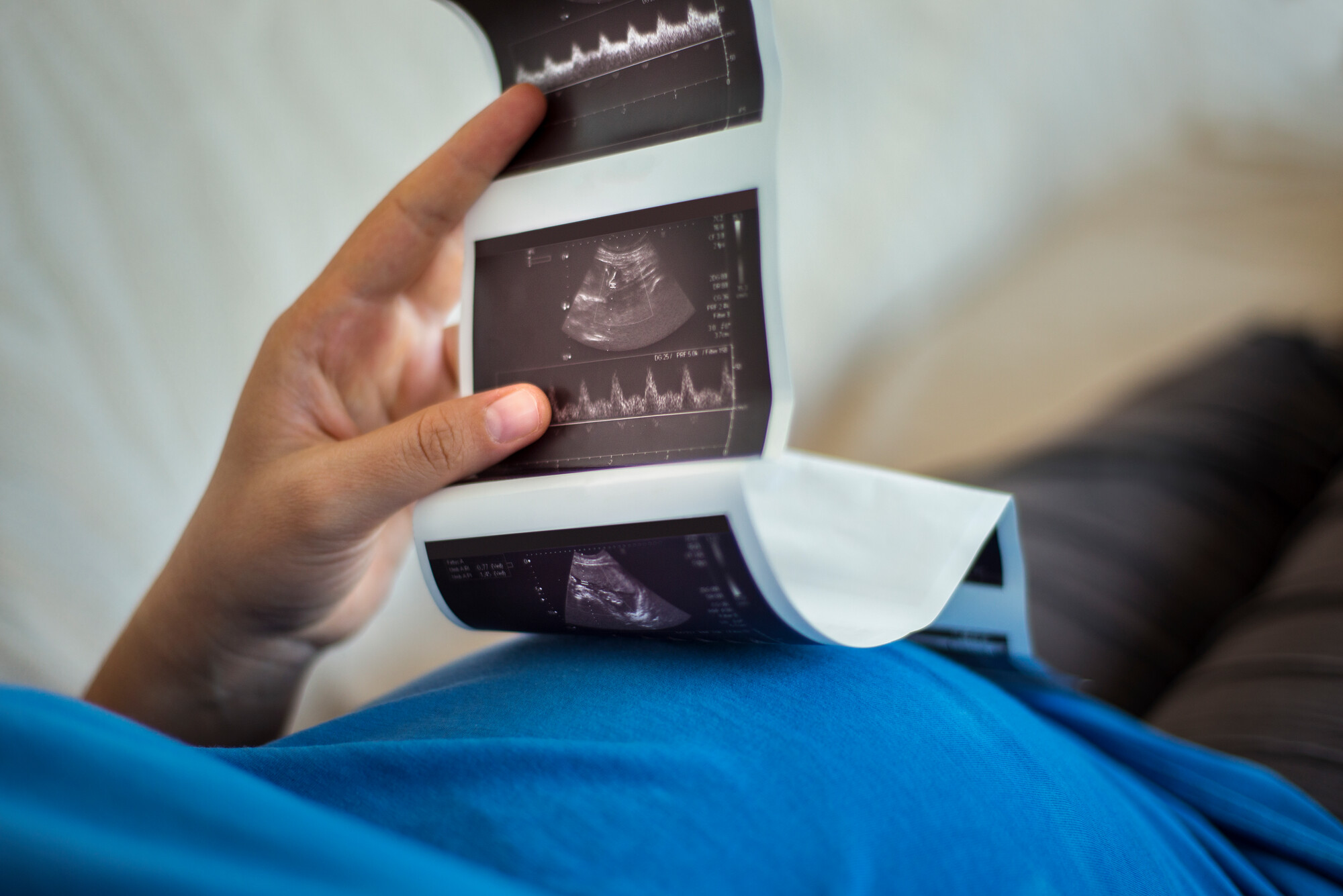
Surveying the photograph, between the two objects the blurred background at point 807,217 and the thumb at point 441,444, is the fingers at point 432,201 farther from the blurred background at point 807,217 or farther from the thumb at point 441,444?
the blurred background at point 807,217

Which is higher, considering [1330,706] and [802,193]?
[802,193]

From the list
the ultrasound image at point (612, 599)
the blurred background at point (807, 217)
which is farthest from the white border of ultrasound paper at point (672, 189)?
the blurred background at point (807, 217)

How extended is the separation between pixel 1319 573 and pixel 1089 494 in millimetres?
224

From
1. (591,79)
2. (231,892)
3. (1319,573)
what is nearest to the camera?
(231,892)

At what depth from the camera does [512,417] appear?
0.49 meters

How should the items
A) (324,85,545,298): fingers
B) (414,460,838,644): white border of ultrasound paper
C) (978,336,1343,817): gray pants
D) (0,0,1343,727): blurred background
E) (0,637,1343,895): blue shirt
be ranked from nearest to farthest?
(0,637,1343,895): blue shirt
(414,460,838,644): white border of ultrasound paper
(324,85,545,298): fingers
(978,336,1343,817): gray pants
(0,0,1343,727): blurred background

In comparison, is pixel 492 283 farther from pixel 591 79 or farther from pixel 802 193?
pixel 802 193

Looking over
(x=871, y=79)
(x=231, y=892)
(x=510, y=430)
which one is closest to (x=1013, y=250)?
(x=871, y=79)

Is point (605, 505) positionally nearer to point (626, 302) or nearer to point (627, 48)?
point (626, 302)

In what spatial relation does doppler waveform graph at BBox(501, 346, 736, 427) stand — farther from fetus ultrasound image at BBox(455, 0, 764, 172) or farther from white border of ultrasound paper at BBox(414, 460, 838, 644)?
fetus ultrasound image at BBox(455, 0, 764, 172)

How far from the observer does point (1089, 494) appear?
918mm

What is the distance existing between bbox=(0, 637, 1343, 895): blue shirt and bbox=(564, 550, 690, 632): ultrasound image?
3 centimetres

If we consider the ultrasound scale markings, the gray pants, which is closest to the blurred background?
the gray pants

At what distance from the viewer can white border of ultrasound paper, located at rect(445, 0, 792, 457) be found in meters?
0.48
